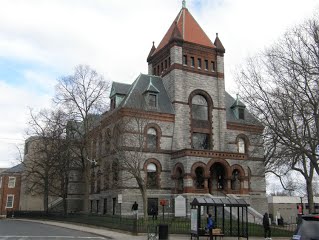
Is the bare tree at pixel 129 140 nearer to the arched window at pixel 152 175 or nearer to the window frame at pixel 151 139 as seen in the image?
the arched window at pixel 152 175

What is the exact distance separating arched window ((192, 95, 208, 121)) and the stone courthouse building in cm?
12

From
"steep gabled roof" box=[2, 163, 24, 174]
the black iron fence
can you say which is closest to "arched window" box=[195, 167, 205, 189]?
the black iron fence

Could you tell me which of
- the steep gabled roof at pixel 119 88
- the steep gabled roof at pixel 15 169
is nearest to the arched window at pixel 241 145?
the steep gabled roof at pixel 119 88

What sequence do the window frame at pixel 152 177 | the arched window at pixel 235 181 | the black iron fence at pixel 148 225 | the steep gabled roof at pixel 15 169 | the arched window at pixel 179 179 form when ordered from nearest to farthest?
the black iron fence at pixel 148 225
the window frame at pixel 152 177
the arched window at pixel 179 179
the arched window at pixel 235 181
the steep gabled roof at pixel 15 169

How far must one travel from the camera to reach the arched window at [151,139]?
43.2 metres

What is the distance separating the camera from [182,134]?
44719 millimetres

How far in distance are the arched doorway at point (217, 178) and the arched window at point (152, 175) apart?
6083 millimetres

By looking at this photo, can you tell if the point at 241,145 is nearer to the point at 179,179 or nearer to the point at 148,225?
the point at 179,179

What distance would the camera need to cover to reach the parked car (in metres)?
8.40

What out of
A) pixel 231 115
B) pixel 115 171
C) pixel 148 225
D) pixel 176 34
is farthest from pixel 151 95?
pixel 148 225

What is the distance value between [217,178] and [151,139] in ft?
28.3

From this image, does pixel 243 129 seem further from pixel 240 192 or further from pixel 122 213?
pixel 122 213

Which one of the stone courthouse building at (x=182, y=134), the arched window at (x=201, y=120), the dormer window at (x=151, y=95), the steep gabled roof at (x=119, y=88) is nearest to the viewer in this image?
the stone courthouse building at (x=182, y=134)

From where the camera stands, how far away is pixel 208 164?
41.3 m
